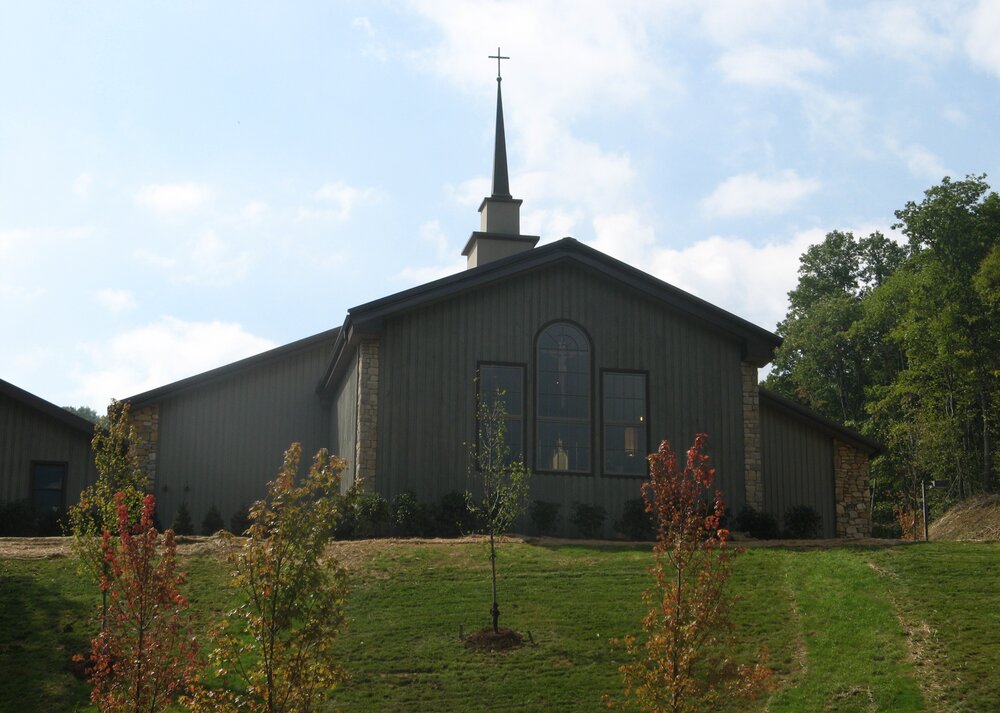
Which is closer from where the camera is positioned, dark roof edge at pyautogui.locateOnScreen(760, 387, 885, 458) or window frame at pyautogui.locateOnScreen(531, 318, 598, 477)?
window frame at pyautogui.locateOnScreen(531, 318, 598, 477)

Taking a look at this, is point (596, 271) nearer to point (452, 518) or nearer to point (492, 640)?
point (452, 518)

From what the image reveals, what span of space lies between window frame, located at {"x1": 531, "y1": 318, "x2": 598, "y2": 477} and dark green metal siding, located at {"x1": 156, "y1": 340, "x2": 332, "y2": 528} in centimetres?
671

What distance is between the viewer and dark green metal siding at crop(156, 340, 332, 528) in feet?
94.5

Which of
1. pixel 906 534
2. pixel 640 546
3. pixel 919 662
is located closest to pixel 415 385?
pixel 640 546

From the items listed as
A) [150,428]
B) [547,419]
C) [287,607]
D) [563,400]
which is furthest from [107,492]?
[150,428]

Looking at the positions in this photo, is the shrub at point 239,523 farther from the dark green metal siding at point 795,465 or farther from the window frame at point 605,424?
the dark green metal siding at point 795,465

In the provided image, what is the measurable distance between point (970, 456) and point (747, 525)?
74.4 ft

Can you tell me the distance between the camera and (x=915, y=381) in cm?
4612

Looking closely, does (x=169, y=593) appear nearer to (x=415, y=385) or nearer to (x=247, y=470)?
(x=415, y=385)

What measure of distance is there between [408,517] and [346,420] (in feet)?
13.1

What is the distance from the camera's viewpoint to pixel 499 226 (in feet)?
107

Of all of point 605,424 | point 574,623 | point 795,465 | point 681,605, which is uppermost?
point 605,424

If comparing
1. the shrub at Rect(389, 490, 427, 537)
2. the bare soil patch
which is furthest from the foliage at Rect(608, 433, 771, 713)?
the shrub at Rect(389, 490, 427, 537)

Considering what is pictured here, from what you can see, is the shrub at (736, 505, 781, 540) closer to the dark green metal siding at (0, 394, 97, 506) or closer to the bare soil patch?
the bare soil patch
